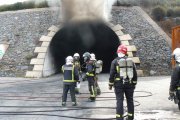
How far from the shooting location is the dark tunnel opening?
26712mm

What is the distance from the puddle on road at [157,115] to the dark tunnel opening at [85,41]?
1443 centimetres

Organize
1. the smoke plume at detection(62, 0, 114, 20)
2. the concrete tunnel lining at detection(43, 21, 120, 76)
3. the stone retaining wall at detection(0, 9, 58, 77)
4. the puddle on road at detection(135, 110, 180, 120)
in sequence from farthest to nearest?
the concrete tunnel lining at detection(43, 21, 120, 76)
the stone retaining wall at detection(0, 9, 58, 77)
the smoke plume at detection(62, 0, 114, 20)
the puddle on road at detection(135, 110, 180, 120)

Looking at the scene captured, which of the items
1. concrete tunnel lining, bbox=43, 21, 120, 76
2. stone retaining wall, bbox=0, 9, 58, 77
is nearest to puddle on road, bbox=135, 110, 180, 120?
concrete tunnel lining, bbox=43, 21, 120, 76

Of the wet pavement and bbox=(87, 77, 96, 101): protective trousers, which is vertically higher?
bbox=(87, 77, 96, 101): protective trousers

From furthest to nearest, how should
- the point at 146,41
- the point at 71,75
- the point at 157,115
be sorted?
the point at 146,41 < the point at 71,75 < the point at 157,115

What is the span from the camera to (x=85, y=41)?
104ft

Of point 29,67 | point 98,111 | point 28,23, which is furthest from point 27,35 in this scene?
point 98,111

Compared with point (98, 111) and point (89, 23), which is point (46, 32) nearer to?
point (89, 23)

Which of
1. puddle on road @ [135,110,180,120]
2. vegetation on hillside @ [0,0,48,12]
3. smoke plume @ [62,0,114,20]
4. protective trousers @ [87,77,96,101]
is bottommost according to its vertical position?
puddle on road @ [135,110,180,120]

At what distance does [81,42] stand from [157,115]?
2190 centimetres

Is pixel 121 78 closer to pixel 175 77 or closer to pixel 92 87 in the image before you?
pixel 175 77

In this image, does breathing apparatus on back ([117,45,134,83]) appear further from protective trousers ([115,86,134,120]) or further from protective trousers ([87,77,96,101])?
protective trousers ([87,77,96,101])

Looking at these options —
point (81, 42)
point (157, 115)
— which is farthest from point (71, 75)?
point (81, 42)

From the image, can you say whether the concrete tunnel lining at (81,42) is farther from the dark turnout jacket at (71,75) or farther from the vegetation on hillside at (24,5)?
the dark turnout jacket at (71,75)
